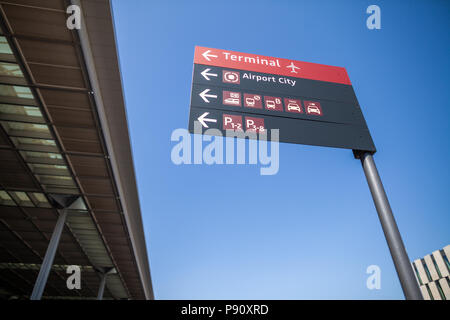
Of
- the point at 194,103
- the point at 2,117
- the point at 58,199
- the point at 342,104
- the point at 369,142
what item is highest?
the point at 2,117

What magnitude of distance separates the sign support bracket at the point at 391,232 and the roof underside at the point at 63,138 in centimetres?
734

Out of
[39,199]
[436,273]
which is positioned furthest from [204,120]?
[436,273]

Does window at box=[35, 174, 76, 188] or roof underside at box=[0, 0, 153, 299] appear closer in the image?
roof underside at box=[0, 0, 153, 299]

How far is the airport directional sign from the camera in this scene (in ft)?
14.6

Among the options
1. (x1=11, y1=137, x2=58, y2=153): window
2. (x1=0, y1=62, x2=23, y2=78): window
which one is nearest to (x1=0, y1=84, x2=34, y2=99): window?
(x1=0, y1=62, x2=23, y2=78): window

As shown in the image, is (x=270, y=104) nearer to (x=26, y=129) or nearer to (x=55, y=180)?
(x=26, y=129)

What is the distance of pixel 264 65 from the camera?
554cm

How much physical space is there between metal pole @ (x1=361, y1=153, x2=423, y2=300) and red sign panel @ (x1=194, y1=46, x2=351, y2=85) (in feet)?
7.10

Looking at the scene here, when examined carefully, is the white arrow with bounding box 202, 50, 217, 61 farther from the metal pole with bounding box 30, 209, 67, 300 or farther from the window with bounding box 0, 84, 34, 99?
the metal pole with bounding box 30, 209, 67, 300
